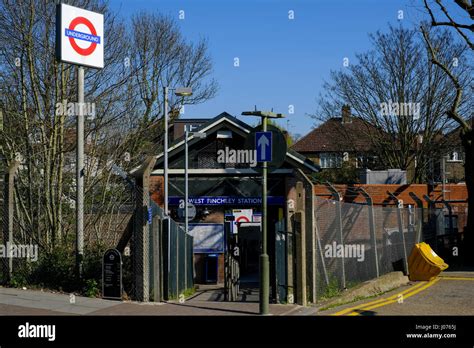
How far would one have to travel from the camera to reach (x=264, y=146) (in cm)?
1252

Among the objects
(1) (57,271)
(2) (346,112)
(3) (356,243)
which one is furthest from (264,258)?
(2) (346,112)

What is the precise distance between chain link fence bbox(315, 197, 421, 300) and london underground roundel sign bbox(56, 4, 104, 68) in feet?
19.6

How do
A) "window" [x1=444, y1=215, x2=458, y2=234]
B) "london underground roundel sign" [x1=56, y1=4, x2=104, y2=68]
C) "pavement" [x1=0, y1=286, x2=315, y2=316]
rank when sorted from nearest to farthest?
"pavement" [x1=0, y1=286, x2=315, y2=316] < "london underground roundel sign" [x1=56, y1=4, x2=104, y2=68] < "window" [x1=444, y1=215, x2=458, y2=234]

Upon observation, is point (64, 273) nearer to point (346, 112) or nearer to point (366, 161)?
point (346, 112)

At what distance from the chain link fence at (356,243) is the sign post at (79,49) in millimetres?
5152

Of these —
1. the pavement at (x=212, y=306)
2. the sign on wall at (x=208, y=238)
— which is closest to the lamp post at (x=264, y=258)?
the pavement at (x=212, y=306)

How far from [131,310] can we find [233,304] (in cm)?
259

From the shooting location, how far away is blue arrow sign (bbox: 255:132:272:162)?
12.5 meters

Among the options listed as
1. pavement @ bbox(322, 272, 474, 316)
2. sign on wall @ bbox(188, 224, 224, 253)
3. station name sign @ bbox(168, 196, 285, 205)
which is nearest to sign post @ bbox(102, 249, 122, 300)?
pavement @ bbox(322, 272, 474, 316)

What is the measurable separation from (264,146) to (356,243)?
5831 mm

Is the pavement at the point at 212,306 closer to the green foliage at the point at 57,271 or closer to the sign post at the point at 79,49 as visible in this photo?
the green foliage at the point at 57,271

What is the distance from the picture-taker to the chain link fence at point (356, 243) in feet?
49.1

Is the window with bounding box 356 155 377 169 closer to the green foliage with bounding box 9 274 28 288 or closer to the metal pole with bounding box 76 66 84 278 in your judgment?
the metal pole with bounding box 76 66 84 278
